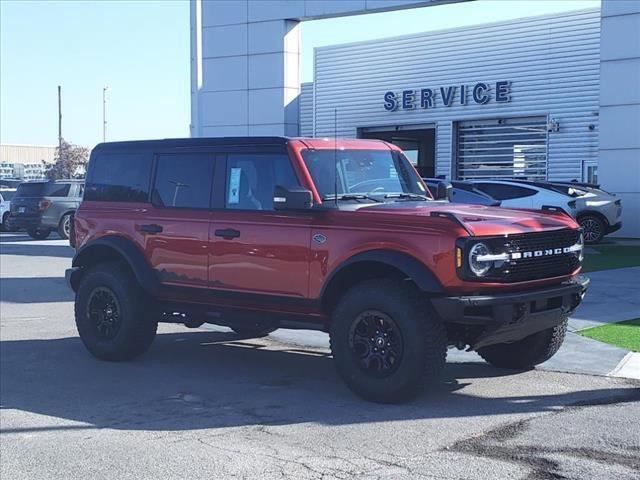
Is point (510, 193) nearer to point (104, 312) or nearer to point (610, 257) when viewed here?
point (610, 257)

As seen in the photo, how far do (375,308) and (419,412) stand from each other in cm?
89

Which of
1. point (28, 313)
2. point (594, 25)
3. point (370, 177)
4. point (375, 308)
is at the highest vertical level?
point (594, 25)

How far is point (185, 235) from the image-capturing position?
28.3ft

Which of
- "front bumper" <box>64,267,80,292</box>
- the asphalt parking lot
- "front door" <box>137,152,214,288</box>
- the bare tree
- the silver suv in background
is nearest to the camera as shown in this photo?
the asphalt parking lot

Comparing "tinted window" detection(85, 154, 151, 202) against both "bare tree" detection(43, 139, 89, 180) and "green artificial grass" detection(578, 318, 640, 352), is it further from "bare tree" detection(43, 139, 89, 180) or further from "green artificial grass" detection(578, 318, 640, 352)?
"bare tree" detection(43, 139, 89, 180)

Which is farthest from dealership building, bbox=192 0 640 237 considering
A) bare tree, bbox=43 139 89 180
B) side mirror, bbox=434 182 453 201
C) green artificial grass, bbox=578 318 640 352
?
bare tree, bbox=43 139 89 180

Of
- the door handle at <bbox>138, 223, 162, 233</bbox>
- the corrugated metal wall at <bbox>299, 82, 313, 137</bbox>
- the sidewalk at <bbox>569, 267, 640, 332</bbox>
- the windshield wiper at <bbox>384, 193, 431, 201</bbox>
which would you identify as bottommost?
the sidewalk at <bbox>569, 267, 640, 332</bbox>

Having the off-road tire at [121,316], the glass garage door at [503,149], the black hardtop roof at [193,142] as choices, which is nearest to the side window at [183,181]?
the black hardtop roof at [193,142]

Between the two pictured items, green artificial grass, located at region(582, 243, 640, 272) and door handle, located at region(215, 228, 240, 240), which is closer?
door handle, located at region(215, 228, 240, 240)

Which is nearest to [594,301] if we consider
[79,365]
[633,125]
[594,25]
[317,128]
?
[79,365]

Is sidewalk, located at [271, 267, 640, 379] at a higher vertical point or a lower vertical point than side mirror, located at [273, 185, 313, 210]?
lower

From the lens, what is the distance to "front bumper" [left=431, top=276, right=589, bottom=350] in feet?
22.1

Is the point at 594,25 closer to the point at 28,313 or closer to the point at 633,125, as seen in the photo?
the point at 633,125

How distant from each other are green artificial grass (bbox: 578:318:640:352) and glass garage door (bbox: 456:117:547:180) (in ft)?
61.6
